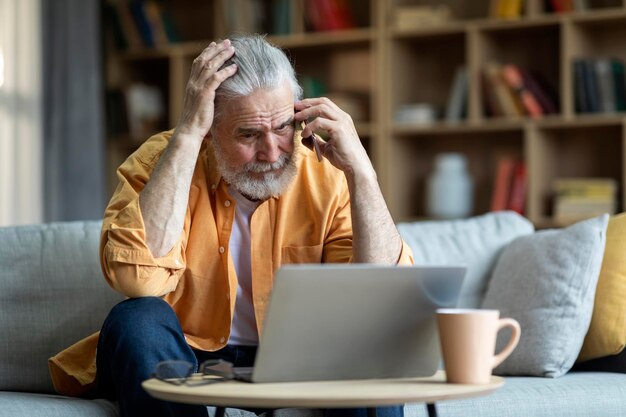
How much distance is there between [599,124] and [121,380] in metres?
2.83

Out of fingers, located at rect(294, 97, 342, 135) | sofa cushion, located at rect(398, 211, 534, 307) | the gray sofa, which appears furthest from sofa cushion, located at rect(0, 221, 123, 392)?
sofa cushion, located at rect(398, 211, 534, 307)

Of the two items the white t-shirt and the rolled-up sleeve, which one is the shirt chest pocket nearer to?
the white t-shirt

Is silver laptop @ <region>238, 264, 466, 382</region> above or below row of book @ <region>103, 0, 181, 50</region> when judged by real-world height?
below

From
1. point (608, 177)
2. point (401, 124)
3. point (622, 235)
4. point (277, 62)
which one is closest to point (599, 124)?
point (608, 177)

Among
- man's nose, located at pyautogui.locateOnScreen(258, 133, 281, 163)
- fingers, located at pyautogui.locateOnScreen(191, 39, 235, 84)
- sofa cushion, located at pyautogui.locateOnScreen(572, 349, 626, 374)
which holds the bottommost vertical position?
sofa cushion, located at pyautogui.locateOnScreen(572, 349, 626, 374)

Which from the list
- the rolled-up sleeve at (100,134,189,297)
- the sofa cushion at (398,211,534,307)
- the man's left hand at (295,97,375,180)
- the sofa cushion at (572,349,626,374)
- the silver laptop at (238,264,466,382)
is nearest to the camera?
the silver laptop at (238,264,466,382)

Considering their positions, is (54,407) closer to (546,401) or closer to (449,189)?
(546,401)

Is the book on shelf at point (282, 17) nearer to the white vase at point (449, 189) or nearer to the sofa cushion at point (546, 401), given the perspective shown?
the white vase at point (449, 189)

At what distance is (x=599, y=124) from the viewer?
404 cm

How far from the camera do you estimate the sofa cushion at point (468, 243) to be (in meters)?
2.68

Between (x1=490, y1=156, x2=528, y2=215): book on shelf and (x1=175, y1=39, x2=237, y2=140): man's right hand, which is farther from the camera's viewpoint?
(x1=490, y1=156, x2=528, y2=215): book on shelf

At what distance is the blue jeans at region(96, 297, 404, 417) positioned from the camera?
62.2 inches

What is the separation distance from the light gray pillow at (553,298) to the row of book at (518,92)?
1748 millimetres

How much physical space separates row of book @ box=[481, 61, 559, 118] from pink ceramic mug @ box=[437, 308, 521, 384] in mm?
2860
